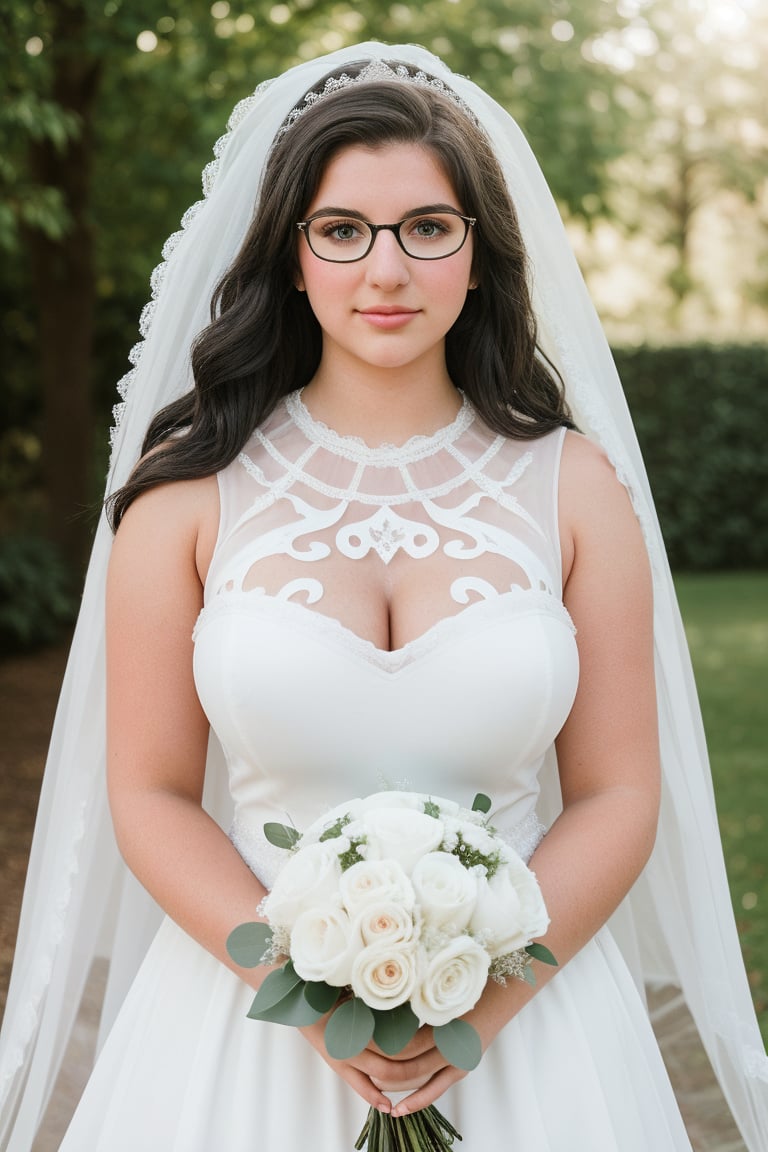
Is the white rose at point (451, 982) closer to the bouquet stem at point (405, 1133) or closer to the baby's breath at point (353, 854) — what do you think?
the baby's breath at point (353, 854)

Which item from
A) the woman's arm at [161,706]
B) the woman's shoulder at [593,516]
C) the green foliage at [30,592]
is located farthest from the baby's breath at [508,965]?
the green foliage at [30,592]

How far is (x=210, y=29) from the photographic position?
7.91 metres

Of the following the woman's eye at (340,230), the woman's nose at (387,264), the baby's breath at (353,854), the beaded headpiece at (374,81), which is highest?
the beaded headpiece at (374,81)

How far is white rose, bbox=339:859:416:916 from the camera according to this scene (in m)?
1.84

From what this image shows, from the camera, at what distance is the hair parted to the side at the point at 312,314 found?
2.44 m

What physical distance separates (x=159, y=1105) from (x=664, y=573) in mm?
1474

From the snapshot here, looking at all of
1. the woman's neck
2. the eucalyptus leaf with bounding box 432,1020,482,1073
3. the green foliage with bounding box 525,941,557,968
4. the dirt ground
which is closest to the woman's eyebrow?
the woman's neck

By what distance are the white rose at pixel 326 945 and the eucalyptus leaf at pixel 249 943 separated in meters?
0.17

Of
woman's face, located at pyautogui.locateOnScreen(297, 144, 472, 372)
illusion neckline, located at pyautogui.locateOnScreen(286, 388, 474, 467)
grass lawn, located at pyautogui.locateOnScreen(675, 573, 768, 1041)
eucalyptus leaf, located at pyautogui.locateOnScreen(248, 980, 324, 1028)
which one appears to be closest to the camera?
eucalyptus leaf, located at pyautogui.locateOnScreen(248, 980, 324, 1028)

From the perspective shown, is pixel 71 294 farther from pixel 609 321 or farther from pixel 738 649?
pixel 609 321

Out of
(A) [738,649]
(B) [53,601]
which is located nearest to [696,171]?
(A) [738,649]

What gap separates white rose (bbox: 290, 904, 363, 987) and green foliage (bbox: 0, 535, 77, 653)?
8735 millimetres

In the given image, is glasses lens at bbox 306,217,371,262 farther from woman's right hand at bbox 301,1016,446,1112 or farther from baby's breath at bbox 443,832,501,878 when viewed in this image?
woman's right hand at bbox 301,1016,446,1112

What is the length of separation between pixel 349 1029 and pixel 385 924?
0.18m
